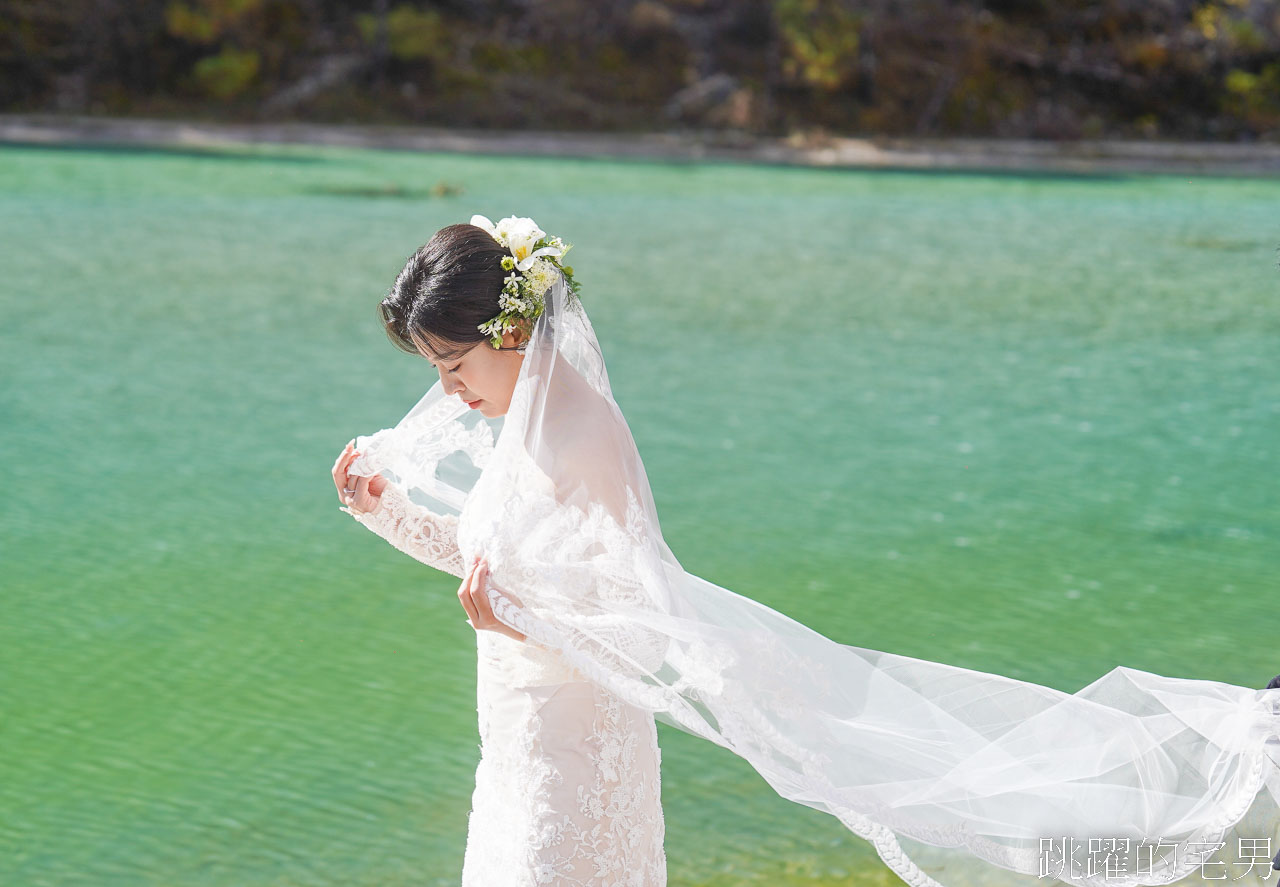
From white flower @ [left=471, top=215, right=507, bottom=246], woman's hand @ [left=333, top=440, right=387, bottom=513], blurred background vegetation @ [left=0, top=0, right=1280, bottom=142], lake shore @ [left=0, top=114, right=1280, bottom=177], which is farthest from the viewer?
blurred background vegetation @ [left=0, top=0, right=1280, bottom=142]

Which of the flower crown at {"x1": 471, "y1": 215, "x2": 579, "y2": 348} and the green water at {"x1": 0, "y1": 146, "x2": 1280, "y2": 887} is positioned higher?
the flower crown at {"x1": 471, "y1": 215, "x2": 579, "y2": 348}

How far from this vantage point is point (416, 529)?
2471mm

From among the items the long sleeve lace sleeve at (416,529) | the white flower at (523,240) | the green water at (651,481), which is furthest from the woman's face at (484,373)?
the green water at (651,481)

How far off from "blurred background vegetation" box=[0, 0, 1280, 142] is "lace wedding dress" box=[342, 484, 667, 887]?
86.4 ft

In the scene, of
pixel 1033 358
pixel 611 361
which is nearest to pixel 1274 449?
pixel 1033 358

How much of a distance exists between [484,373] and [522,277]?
0.16 m

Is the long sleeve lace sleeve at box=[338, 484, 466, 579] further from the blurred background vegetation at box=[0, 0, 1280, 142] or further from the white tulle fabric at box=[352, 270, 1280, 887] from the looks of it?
the blurred background vegetation at box=[0, 0, 1280, 142]

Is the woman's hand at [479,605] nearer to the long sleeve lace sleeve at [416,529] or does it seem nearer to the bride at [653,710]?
the bride at [653,710]

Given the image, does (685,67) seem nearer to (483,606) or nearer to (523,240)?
(523,240)

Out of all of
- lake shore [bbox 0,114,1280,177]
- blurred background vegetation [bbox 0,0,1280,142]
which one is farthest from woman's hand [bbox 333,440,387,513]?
blurred background vegetation [bbox 0,0,1280,142]

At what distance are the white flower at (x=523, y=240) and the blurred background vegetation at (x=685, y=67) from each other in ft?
85.6

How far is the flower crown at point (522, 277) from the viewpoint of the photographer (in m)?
2.15

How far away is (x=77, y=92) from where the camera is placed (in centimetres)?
2892

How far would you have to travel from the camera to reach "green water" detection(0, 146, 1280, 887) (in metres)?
3.85
